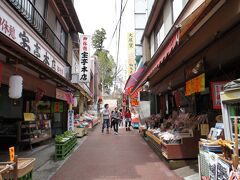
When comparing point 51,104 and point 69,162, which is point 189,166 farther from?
point 51,104

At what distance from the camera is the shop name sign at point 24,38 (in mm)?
6488

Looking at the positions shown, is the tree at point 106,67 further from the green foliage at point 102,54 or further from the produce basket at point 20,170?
the produce basket at point 20,170

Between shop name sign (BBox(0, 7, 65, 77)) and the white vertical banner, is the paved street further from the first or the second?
the white vertical banner

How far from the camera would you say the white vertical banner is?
15430mm

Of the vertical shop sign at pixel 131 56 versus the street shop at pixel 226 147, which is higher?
the vertical shop sign at pixel 131 56

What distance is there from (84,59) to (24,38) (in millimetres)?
7740

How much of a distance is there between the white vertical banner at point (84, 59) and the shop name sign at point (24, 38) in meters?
3.37

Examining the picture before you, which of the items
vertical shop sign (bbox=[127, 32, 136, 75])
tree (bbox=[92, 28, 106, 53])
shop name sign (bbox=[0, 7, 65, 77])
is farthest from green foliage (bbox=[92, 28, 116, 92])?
shop name sign (bbox=[0, 7, 65, 77])

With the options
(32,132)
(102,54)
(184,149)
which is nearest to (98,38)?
(102,54)

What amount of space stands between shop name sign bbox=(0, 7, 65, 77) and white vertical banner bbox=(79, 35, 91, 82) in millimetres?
3366

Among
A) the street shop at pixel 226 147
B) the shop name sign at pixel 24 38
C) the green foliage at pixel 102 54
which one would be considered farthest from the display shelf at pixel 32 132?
the green foliage at pixel 102 54

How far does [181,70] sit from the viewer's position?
30.2 feet

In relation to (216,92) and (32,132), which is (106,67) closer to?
(32,132)

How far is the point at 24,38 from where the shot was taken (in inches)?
313
